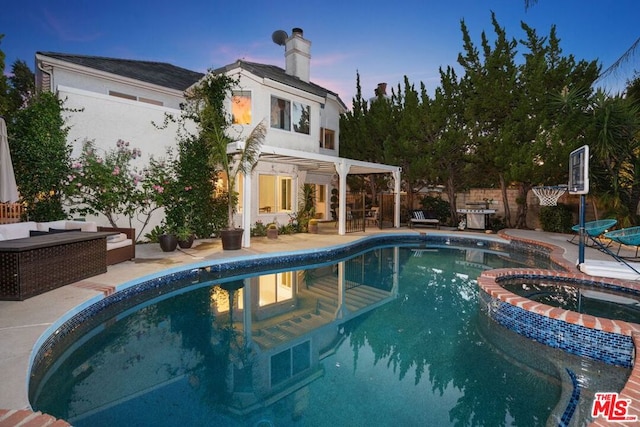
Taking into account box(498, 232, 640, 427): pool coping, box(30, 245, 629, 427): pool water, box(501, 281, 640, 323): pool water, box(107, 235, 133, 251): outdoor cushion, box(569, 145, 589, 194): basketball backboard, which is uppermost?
box(569, 145, 589, 194): basketball backboard

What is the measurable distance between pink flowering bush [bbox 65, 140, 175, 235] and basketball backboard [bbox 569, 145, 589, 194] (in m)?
10.2

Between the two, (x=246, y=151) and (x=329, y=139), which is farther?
(x=329, y=139)

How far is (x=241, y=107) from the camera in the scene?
12.3m

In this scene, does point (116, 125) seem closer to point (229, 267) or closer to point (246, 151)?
point (246, 151)

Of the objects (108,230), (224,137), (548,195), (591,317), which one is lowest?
(591,317)

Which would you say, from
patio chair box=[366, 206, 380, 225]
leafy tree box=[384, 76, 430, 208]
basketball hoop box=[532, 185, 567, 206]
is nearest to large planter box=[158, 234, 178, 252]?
patio chair box=[366, 206, 380, 225]

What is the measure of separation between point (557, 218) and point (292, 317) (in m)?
13.3

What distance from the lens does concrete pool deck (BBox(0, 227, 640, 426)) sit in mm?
2752

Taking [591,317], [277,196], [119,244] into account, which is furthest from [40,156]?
[591,317]

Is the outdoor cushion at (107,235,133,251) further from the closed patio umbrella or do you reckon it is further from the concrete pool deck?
the closed patio umbrella

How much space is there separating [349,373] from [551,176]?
13.9m

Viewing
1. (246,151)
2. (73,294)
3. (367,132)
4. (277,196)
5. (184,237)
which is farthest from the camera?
(367,132)

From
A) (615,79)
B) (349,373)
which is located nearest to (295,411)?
(349,373)

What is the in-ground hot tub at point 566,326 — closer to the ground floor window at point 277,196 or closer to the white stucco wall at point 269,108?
the white stucco wall at point 269,108
